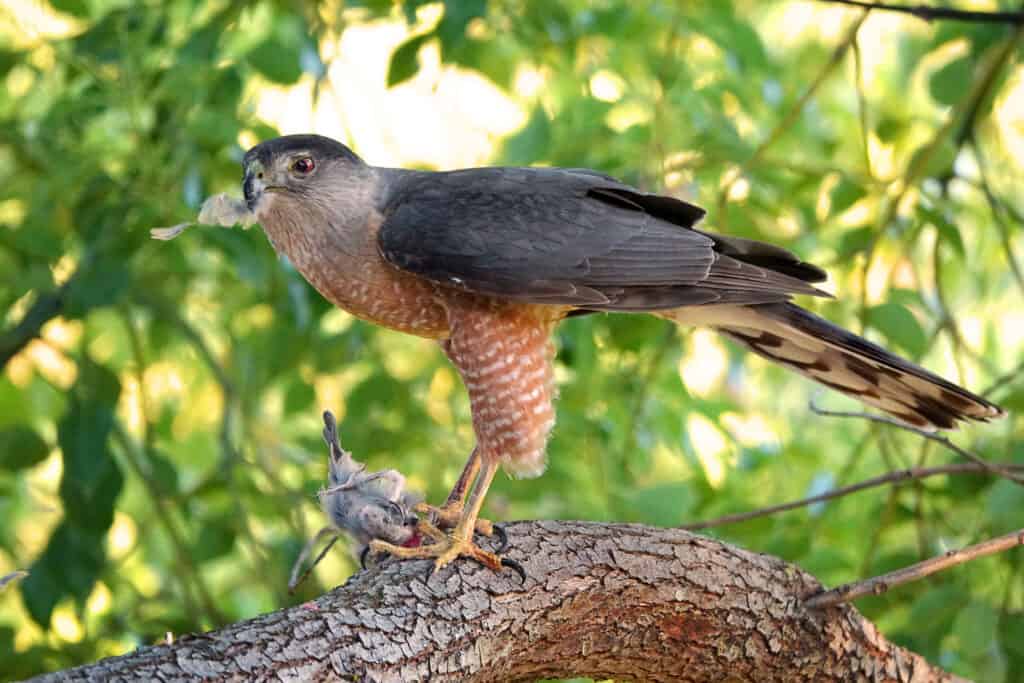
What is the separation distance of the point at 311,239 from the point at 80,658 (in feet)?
5.97

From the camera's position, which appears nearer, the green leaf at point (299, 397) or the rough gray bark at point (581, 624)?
the rough gray bark at point (581, 624)

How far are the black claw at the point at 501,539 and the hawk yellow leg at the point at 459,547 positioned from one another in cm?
5

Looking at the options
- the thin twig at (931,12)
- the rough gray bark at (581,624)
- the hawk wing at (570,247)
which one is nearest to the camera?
the rough gray bark at (581,624)

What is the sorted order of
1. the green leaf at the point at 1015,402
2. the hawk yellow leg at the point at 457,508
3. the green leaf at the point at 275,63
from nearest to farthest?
1. the hawk yellow leg at the point at 457,508
2. the green leaf at the point at 1015,402
3. the green leaf at the point at 275,63

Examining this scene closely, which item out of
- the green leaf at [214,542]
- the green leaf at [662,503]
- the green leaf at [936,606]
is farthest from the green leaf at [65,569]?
the green leaf at [936,606]

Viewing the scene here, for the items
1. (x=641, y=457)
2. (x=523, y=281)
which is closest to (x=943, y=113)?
(x=641, y=457)

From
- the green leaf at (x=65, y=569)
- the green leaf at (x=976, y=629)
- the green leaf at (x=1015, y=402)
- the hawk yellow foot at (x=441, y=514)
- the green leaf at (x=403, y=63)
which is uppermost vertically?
the green leaf at (x=403, y=63)

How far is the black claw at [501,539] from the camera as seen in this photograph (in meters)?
3.11

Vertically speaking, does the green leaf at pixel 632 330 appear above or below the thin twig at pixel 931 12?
below

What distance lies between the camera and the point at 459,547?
10.1 feet

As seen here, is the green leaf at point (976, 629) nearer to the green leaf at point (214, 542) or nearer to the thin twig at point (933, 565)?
the thin twig at point (933, 565)

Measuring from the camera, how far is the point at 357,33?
7.21 m

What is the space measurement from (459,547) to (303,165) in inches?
50.2

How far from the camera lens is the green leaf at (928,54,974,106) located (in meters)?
4.57
